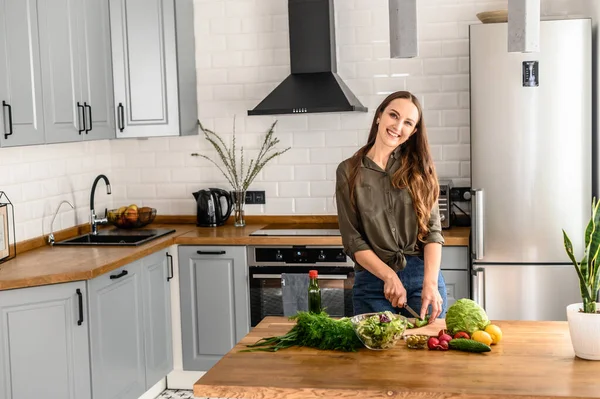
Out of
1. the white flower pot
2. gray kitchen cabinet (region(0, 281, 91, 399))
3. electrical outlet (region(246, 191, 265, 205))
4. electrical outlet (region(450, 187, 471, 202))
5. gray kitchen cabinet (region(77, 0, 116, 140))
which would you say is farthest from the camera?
electrical outlet (region(246, 191, 265, 205))

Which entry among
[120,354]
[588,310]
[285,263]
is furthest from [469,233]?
[588,310]

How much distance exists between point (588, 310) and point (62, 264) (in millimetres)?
2635

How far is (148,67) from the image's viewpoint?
538 cm

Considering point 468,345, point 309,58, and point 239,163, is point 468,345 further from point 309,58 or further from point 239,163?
point 239,163

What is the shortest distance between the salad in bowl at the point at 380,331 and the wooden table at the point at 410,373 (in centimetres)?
3

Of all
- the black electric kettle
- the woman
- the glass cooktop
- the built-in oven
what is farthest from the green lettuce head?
the black electric kettle

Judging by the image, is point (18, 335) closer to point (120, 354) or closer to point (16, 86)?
point (120, 354)

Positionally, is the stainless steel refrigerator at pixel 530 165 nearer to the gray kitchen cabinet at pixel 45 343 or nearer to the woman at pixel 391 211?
the woman at pixel 391 211

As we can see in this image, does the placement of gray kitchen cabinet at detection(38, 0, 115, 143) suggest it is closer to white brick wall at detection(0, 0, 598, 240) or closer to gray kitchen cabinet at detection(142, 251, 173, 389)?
white brick wall at detection(0, 0, 598, 240)

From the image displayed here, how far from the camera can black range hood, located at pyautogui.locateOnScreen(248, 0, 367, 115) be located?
17.4 feet

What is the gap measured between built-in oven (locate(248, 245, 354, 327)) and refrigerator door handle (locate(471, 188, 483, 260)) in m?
0.73

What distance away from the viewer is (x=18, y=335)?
3918 mm

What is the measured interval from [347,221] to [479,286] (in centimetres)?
168

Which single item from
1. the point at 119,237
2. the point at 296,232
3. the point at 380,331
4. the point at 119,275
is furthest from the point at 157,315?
the point at 380,331
